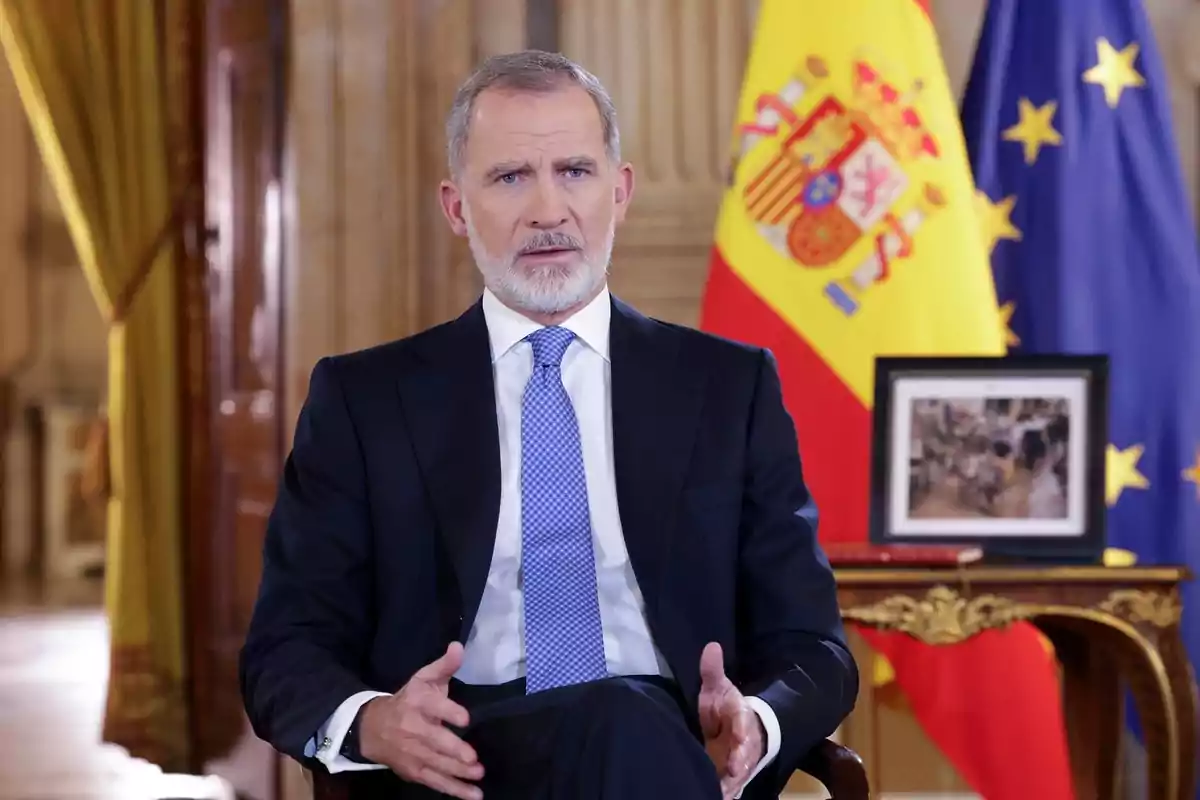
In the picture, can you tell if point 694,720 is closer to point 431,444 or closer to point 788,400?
point 431,444

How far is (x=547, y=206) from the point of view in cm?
169

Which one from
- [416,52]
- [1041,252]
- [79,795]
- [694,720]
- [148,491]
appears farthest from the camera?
[148,491]

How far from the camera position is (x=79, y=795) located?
13.4 feet

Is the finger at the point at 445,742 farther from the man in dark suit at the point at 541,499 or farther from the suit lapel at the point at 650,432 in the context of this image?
the suit lapel at the point at 650,432

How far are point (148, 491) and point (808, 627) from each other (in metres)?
3.34

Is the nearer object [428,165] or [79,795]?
[428,165]

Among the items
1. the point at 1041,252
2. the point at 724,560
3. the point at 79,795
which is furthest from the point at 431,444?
the point at 79,795

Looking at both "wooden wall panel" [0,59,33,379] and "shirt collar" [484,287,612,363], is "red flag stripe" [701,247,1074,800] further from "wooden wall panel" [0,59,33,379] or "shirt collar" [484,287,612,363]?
"wooden wall panel" [0,59,33,379]

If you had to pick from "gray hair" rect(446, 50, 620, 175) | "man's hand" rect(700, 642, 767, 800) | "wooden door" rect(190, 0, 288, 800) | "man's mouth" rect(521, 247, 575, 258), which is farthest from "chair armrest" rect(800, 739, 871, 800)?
"wooden door" rect(190, 0, 288, 800)

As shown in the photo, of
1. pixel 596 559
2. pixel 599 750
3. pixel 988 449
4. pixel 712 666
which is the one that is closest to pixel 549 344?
pixel 596 559

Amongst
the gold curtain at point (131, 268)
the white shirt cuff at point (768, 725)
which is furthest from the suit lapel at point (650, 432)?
the gold curtain at point (131, 268)

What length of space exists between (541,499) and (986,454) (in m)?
1.14

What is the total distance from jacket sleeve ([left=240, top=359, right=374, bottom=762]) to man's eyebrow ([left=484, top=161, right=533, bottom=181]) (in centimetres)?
30

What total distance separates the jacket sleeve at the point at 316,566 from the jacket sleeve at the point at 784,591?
45cm
